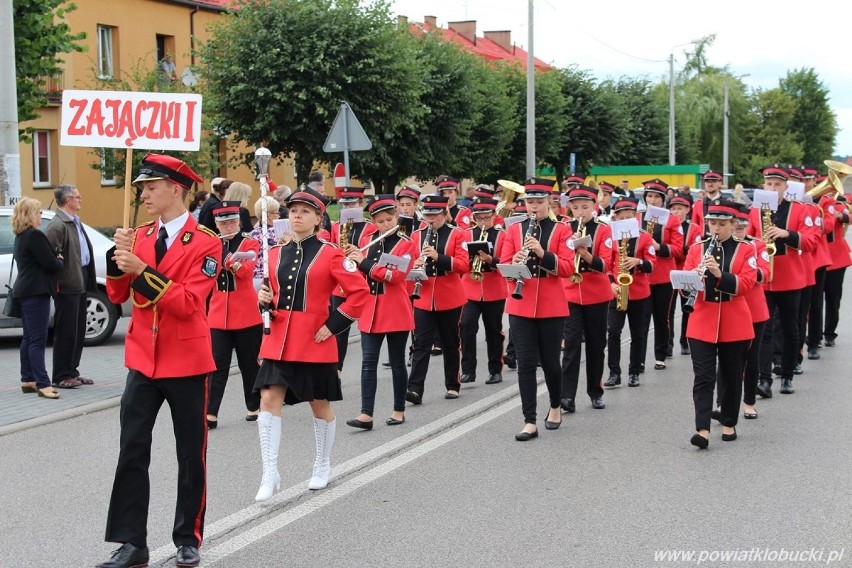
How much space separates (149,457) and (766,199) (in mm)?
7121

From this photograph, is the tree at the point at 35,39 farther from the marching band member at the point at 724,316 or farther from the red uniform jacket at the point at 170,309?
the red uniform jacket at the point at 170,309

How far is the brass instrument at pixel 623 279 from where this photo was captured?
11188 millimetres

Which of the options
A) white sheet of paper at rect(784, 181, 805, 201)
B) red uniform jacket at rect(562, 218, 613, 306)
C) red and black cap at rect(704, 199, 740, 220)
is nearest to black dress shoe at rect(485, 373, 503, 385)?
red uniform jacket at rect(562, 218, 613, 306)

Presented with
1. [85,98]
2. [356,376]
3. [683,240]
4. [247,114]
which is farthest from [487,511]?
[247,114]

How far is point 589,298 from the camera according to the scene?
1027cm

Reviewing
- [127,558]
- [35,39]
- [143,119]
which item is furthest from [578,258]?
[35,39]

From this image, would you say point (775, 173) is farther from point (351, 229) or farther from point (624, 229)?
point (351, 229)

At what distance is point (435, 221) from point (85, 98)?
4735 mm

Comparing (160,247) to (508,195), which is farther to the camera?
(508,195)

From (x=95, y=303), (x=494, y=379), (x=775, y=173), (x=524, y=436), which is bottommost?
(x=494, y=379)

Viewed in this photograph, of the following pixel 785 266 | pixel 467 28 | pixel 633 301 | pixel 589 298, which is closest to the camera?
pixel 589 298

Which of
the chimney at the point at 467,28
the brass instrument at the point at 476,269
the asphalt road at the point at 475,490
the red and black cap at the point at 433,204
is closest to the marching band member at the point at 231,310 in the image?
the asphalt road at the point at 475,490

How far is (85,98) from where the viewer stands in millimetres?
6285

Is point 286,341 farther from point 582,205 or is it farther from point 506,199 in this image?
point 506,199
